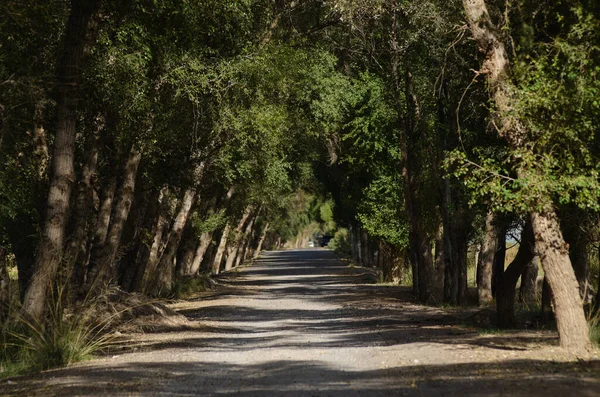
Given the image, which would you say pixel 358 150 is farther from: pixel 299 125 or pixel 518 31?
pixel 518 31

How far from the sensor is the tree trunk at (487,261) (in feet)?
84.1

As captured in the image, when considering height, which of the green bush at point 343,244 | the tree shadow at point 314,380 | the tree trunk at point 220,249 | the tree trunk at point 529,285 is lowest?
the tree shadow at point 314,380

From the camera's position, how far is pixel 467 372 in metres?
11.8

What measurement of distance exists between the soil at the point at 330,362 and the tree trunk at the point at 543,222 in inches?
18.2

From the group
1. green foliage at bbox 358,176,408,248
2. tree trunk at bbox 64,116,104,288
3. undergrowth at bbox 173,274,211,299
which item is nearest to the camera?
tree trunk at bbox 64,116,104,288

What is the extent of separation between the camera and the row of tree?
45.4 feet

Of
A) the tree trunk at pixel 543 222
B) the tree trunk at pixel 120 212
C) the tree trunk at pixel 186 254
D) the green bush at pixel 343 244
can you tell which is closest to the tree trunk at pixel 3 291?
the tree trunk at pixel 120 212

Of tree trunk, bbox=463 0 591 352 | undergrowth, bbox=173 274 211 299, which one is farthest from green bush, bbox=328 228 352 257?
tree trunk, bbox=463 0 591 352

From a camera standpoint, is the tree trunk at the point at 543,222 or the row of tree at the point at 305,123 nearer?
the tree trunk at the point at 543,222

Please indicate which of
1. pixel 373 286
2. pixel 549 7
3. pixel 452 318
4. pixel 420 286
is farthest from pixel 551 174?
pixel 373 286

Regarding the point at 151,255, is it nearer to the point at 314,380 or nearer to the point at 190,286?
the point at 190,286

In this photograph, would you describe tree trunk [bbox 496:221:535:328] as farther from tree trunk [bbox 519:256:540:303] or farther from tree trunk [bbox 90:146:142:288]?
tree trunk [bbox 519:256:540:303]

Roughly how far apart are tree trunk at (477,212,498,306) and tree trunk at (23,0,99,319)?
13.0 m

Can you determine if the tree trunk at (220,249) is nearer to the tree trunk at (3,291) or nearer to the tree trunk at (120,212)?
the tree trunk at (120,212)
